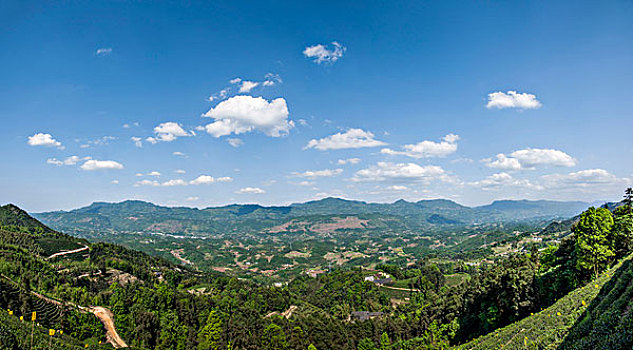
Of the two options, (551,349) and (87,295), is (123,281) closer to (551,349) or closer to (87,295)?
(87,295)

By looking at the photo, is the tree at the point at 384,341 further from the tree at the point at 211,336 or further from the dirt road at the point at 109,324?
the dirt road at the point at 109,324

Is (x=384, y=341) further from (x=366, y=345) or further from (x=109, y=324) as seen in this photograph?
(x=109, y=324)

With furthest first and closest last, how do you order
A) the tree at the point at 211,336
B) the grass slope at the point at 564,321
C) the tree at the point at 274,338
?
the tree at the point at 274,338 < the tree at the point at 211,336 < the grass slope at the point at 564,321

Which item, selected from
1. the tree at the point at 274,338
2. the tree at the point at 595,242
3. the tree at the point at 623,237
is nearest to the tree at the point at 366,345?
the tree at the point at 274,338

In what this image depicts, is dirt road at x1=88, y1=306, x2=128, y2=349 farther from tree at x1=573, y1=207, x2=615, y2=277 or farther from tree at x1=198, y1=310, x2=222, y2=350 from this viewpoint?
tree at x1=573, y1=207, x2=615, y2=277

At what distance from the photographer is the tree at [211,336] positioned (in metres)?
79.4

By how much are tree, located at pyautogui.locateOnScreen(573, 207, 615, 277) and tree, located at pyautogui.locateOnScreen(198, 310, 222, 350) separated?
7599 centimetres

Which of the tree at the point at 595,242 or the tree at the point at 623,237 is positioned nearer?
the tree at the point at 595,242

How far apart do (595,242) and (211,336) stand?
80044 mm

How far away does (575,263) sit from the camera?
43531mm

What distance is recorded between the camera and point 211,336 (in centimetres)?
8131

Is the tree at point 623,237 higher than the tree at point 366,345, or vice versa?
the tree at point 623,237

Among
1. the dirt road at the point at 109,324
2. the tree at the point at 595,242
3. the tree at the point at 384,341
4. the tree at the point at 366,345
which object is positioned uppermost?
the tree at the point at 595,242

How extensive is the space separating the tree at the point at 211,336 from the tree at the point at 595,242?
75995 mm
